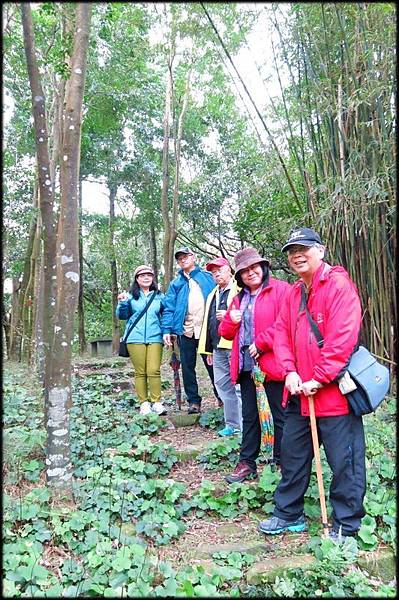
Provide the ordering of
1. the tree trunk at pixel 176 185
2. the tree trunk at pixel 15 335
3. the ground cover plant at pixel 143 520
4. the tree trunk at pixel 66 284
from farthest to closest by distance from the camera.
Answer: the tree trunk at pixel 15 335 → the tree trunk at pixel 176 185 → the tree trunk at pixel 66 284 → the ground cover plant at pixel 143 520

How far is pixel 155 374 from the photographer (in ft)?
15.3

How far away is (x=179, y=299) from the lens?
4.68m

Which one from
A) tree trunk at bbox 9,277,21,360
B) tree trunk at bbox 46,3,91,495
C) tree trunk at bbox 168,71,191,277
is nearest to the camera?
tree trunk at bbox 46,3,91,495

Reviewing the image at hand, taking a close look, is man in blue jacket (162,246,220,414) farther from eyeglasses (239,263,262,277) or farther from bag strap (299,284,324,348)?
bag strap (299,284,324,348)

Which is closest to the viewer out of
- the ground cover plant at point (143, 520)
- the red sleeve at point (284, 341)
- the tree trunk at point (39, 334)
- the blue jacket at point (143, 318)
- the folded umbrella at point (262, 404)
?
the ground cover plant at point (143, 520)

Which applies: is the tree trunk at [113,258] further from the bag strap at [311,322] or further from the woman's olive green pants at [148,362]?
the bag strap at [311,322]

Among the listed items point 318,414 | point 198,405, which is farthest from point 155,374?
point 318,414

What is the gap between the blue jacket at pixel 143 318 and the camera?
461 centimetres

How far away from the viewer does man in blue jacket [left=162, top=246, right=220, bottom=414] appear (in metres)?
4.63

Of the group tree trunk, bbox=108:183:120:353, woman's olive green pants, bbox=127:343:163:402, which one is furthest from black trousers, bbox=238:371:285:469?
tree trunk, bbox=108:183:120:353

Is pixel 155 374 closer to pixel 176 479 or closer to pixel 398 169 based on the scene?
pixel 176 479

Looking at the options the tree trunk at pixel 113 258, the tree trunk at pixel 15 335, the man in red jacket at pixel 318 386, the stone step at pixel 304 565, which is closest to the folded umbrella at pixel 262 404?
the man in red jacket at pixel 318 386

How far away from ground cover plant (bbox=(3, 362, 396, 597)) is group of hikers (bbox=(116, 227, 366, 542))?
22cm

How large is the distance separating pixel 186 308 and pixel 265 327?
1.55 meters
